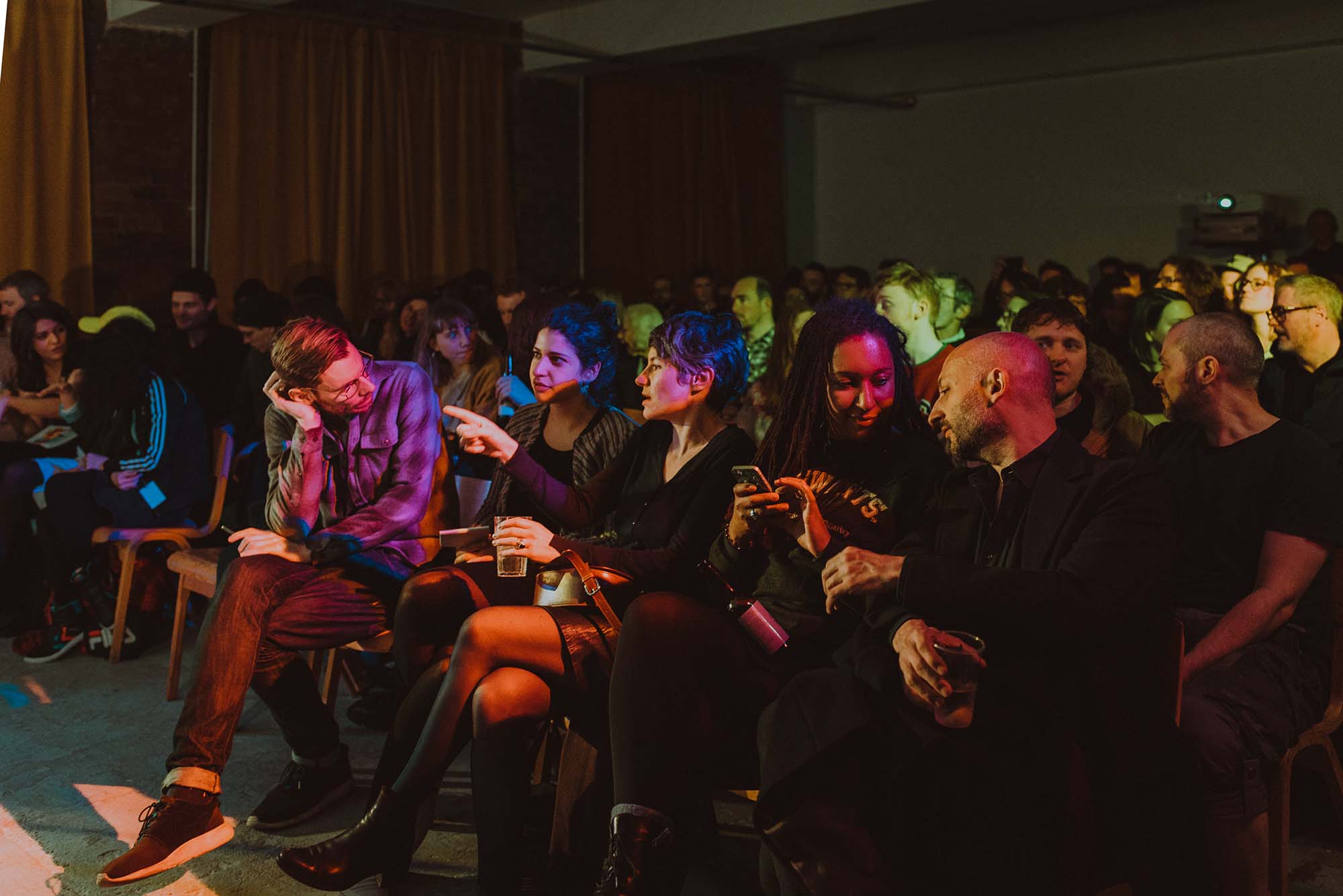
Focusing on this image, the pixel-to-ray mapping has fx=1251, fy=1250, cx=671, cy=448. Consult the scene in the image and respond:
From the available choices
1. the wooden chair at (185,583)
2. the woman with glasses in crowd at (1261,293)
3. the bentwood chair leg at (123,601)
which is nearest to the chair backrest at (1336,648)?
the woman with glasses in crowd at (1261,293)

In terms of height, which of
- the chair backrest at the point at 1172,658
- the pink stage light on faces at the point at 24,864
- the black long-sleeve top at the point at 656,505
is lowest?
the pink stage light on faces at the point at 24,864

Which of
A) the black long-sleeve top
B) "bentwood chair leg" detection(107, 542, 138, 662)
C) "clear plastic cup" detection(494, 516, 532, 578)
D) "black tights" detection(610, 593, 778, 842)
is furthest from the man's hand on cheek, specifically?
"bentwood chair leg" detection(107, 542, 138, 662)

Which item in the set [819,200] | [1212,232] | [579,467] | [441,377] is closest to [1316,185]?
[1212,232]

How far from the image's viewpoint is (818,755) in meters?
1.86

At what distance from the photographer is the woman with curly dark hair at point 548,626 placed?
2312 millimetres

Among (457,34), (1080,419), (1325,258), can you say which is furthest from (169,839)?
(1325,258)

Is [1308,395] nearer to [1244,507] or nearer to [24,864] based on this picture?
[1244,507]

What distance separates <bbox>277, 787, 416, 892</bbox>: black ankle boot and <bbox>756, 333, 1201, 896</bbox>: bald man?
2.65 ft

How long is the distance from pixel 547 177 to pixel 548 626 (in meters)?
7.77

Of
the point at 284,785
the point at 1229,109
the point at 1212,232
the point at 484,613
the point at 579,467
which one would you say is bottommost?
the point at 284,785

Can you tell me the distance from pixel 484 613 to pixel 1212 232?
8.63 meters

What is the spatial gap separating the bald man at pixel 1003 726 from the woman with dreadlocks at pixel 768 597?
8.8 inches

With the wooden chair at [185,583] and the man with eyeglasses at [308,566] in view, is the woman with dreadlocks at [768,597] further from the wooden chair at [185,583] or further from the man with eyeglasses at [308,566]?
the wooden chair at [185,583]

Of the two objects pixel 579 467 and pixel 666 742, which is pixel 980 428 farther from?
pixel 579 467
